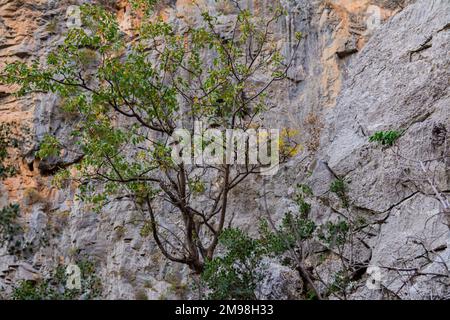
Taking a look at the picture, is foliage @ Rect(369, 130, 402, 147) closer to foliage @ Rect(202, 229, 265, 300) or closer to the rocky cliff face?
the rocky cliff face

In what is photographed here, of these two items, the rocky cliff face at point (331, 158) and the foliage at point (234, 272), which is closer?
the foliage at point (234, 272)

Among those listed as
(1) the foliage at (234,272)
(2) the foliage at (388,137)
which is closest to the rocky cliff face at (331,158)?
(2) the foliage at (388,137)

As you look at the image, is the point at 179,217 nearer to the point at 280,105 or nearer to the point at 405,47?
Answer: the point at 280,105

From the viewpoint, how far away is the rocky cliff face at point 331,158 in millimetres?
11500

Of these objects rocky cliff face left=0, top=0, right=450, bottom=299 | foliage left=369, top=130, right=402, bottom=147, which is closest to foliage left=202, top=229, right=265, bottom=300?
rocky cliff face left=0, top=0, right=450, bottom=299

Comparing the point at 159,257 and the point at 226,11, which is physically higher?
the point at 226,11

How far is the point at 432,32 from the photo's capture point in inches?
548

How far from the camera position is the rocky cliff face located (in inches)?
453

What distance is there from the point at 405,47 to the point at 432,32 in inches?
28.2

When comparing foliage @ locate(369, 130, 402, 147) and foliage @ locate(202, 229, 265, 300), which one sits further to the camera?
foliage @ locate(369, 130, 402, 147)

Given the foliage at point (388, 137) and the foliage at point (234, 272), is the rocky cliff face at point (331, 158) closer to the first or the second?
the foliage at point (388, 137)
